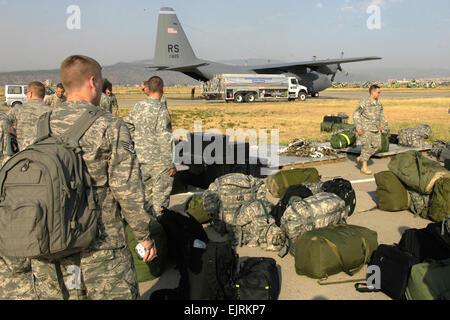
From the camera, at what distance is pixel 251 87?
111ft

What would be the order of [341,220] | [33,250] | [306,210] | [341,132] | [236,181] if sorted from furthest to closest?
[341,132]
[236,181]
[341,220]
[306,210]
[33,250]

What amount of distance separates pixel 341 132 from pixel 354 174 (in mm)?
2608

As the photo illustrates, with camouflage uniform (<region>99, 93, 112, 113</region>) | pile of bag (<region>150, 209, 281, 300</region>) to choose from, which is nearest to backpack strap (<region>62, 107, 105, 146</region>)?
pile of bag (<region>150, 209, 281, 300</region>)

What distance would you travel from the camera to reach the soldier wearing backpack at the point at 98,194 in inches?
83.0

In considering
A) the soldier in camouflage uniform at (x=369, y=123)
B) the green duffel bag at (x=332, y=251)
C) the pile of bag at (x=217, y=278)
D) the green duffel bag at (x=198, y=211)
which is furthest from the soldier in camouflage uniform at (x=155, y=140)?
the soldier in camouflage uniform at (x=369, y=123)

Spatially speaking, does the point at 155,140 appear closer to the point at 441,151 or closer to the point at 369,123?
the point at 369,123

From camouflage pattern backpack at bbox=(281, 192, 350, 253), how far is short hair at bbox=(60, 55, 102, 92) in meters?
2.97

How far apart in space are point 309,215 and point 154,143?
2.19 meters

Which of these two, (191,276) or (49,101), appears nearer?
(191,276)

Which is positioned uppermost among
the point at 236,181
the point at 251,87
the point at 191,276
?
the point at 251,87

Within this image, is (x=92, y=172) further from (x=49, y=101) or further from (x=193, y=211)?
(x=49, y=101)

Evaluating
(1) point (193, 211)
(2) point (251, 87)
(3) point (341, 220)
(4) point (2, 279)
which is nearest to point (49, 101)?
(1) point (193, 211)

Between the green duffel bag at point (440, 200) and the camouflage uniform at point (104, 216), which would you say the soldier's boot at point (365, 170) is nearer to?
the green duffel bag at point (440, 200)

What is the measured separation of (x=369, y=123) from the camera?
316 inches
